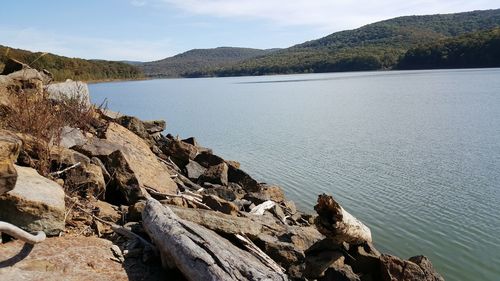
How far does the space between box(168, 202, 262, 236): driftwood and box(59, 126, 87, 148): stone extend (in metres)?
3.00

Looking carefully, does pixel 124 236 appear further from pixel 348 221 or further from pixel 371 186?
pixel 371 186

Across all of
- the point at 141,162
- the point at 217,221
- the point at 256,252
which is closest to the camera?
→ the point at 256,252

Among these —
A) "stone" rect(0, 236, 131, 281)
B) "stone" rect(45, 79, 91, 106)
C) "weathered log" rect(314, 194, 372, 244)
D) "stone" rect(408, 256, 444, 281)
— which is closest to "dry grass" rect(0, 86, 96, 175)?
"stone" rect(0, 236, 131, 281)

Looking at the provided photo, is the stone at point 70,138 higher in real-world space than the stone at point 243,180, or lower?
higher

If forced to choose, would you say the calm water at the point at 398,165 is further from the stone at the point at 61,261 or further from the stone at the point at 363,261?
the stone at the point at 61,261

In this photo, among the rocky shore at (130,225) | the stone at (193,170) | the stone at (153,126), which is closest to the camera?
the rocky shore at (130,225)

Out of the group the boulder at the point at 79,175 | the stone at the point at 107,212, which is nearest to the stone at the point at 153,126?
the boulder at the point at 79,175

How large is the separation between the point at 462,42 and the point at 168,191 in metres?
128

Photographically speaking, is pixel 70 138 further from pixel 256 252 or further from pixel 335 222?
pixel 335 222

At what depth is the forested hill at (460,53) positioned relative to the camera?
4488 inches

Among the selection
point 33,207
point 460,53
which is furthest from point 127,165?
point 460,53

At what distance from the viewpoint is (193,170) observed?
41.1ft

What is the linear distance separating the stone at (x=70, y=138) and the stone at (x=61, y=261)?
324 cm

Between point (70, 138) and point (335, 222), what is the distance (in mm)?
5154
